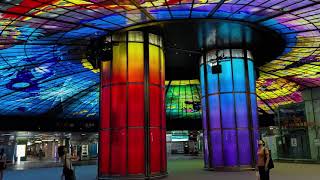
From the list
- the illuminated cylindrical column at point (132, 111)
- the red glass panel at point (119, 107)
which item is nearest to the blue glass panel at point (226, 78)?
the illuminated cylindrical column at point (132, 111)

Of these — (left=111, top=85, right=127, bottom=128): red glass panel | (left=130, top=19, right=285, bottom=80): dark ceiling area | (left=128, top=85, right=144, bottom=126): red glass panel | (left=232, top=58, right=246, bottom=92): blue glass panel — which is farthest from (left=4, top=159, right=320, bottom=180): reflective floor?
(left=130, top=19, right=285, bottom=80): dark ceiling area

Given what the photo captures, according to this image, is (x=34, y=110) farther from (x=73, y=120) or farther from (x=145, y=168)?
(x=145, y=168)

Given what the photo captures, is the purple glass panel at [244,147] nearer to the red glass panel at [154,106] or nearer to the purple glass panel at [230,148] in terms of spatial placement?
the purple glass panel at [230,148]

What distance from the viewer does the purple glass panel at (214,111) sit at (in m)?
23.6

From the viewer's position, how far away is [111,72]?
19266mm

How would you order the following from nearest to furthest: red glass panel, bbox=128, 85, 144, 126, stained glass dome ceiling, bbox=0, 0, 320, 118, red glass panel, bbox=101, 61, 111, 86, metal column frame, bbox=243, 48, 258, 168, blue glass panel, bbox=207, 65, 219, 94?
stained glass dome ceiling, bbox=0, 0, 320, 118
red glass panel, bbox=128, 85, 144, 126
red glass panel, bbox=101, 61, 111, 86
metal column frame, bbox=243, 48, 258, 168
blue glass panel, bbox=207, 65, 219, 94

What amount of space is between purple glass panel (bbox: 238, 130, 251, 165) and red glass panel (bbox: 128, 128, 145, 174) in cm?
770

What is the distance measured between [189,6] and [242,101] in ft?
30.4

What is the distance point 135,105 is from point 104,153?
3140mm

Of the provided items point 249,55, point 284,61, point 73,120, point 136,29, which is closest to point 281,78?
point 284,61

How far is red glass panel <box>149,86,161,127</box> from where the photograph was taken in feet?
62.3

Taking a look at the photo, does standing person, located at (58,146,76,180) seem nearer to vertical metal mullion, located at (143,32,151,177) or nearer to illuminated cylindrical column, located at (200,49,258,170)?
vertical metal mullion, located at (143,32,151,177)

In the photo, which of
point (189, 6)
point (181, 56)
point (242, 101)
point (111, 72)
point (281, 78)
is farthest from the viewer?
point (281, 78)

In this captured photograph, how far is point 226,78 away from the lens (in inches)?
941
